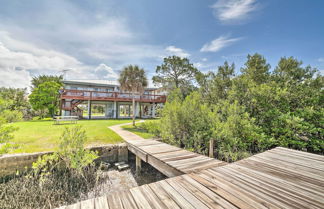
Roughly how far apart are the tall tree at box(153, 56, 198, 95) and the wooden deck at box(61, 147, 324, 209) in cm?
1856

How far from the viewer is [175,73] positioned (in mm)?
21234

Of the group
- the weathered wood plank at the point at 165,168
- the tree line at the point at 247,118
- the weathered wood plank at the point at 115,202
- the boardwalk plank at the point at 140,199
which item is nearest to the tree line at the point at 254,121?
the tree line at the point at 247,118

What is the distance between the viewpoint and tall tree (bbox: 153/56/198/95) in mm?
20625

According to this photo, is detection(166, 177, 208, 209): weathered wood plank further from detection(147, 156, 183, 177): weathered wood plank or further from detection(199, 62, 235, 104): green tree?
detection(199, 62, 235, 104): green tree

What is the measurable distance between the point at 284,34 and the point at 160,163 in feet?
33.1

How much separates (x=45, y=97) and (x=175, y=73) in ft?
58.3

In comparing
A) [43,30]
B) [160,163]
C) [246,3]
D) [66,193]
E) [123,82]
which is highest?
[246,3]

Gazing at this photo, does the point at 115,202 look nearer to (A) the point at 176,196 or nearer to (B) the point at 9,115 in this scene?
Result: (A) the point at 176,196

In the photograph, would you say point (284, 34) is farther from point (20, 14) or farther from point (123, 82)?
point (20, 14)

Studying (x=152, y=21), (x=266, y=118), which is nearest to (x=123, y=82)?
(x=152, y=21)

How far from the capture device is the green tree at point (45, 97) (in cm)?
1677

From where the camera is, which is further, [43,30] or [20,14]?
[43,30]

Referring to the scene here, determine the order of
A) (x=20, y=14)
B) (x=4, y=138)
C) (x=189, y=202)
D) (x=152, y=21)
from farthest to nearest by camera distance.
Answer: (x=152, y=21)
(x=20, y=14)
(x=4, y=138)
(x=189, y=202)

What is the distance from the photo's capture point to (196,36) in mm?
10180
